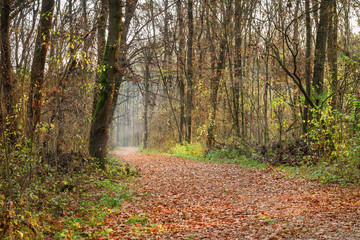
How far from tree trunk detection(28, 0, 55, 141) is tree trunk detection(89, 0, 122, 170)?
202 centimetres

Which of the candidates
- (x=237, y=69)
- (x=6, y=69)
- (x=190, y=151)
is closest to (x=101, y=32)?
(x=6, y=69)

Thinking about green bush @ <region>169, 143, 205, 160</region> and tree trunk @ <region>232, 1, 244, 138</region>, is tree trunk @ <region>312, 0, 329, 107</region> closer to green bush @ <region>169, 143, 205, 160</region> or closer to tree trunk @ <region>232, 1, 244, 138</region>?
tree trunk @ <region>232, 1, 244, 138</region>

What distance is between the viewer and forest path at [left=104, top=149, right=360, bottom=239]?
5133mm

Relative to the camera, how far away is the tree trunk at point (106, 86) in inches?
395

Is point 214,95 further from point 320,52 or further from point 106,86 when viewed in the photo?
point 106,86

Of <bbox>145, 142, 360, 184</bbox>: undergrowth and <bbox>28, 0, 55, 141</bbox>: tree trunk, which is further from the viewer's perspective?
<bbox>145, 142, 360, 184</bbox>: undergrowth

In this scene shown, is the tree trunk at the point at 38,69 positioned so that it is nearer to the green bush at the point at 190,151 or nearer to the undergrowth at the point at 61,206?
the undergrowth at the point at 61,206

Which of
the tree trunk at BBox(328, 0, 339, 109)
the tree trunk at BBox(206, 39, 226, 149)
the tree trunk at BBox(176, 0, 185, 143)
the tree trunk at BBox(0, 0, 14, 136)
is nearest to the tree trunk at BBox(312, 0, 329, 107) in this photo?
the tree trunk at BBox(328, 0, 339, 109)

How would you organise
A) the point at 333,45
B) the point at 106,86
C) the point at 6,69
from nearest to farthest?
1. the point at 6,69
2. the point at 106,86
3. the point at 333,45

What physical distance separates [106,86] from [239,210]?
19.5 ft

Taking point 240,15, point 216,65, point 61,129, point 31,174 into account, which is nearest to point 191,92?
point 216,65

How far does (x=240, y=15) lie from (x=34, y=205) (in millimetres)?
12704

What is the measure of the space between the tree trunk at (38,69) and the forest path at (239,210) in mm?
2409

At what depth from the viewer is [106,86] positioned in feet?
33.3
